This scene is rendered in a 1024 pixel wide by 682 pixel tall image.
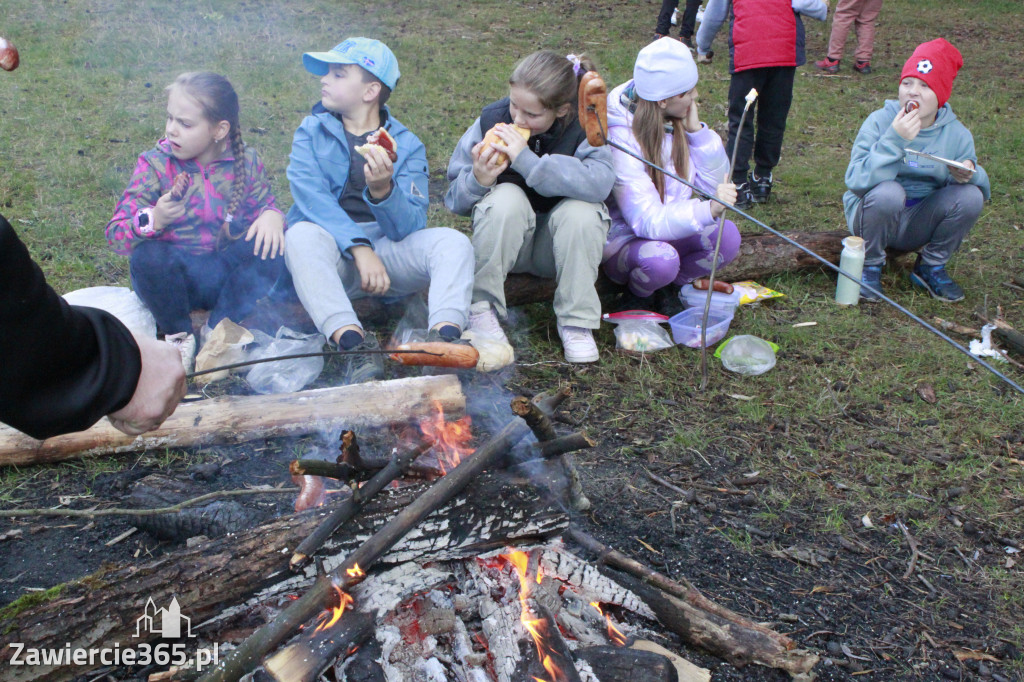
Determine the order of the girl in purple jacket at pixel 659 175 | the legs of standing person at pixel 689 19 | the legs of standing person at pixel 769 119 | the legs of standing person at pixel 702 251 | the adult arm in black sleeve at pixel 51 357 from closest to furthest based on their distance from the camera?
the adult arm in black sleeve at pixel 51 357
the girl in purple jacket at pixel 659 175
the legs of standing person at pixel 702 251
the legs of standing person at pixel 769 119
the legs of standing person at pixel 689 19

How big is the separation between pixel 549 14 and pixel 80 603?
12001 millimetres

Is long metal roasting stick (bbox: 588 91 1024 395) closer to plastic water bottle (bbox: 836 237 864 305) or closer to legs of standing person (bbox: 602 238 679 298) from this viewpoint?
legs of standing person (bbox: 602 238 679 298)

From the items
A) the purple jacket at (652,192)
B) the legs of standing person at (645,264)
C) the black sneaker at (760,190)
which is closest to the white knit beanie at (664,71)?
the purple jacket at (652,192)

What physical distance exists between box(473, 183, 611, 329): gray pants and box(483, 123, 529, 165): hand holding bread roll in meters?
0.19

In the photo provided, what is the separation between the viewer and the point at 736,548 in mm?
2857

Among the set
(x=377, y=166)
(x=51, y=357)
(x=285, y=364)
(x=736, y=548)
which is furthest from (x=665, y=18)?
(x=51, y=357)

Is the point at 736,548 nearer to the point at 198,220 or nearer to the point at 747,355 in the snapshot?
the point at 747,355

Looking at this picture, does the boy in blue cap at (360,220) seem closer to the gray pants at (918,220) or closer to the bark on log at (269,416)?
the bark on log at (269,416)

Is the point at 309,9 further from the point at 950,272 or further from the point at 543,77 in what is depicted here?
the point at 950,272

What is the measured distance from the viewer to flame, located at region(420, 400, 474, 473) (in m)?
2.88

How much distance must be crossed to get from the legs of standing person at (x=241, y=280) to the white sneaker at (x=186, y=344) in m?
0.18

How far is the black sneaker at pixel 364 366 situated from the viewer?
12.2ft

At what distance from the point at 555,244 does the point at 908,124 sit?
2.31 metres

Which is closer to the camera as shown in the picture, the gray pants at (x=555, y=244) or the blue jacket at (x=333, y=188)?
the blue jacket at (x=333, y=188)
